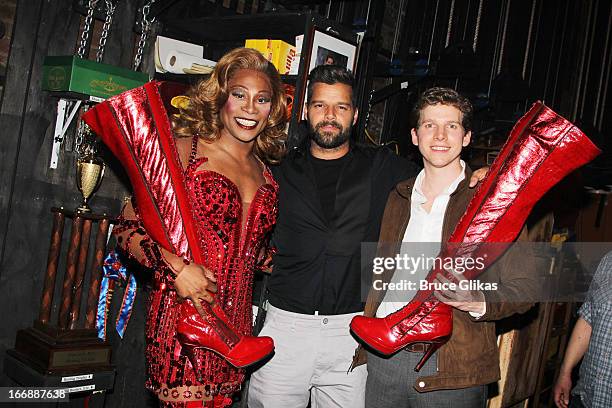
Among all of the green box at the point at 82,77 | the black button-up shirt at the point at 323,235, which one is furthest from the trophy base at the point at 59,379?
the green box at the point at 82,77

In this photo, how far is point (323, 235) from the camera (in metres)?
2.42

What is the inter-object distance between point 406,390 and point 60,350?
1686 millimetres

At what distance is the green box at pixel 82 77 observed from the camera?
2.77 meters

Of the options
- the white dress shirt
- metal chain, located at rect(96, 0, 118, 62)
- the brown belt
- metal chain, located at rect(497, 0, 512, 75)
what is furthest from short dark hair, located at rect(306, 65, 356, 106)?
metal chain, located at rect(497, 0, 512, 75)

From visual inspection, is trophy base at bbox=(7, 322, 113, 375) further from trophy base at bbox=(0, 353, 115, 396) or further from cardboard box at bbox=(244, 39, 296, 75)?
cardboard box at bbox=(244, 39, 296, 75)

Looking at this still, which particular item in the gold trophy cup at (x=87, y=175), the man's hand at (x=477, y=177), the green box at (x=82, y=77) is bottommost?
the gold trophy cup at (x=87, y=175)

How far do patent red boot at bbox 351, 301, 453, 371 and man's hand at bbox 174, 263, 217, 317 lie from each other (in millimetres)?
568

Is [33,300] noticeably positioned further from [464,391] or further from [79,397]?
[464,391]

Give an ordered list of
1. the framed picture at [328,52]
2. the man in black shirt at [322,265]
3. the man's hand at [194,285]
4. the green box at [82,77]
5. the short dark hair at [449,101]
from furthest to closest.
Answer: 1. the green box at [82,77]
2. the framed picture at [328,52]
3. the man in black shirt at [322,265]
4. the short dark hair at [449,101]
5. the man's hand at [194,285]

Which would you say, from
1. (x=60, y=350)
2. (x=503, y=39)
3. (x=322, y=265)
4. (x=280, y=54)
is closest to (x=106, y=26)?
(x=280, y=54)

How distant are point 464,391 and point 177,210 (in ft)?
3.98

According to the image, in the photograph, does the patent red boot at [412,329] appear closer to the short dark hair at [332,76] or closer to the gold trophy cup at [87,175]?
the short dark hair at [332,76]

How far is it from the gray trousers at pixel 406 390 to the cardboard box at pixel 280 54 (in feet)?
4.82

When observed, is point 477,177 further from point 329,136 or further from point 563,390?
point 563,390
